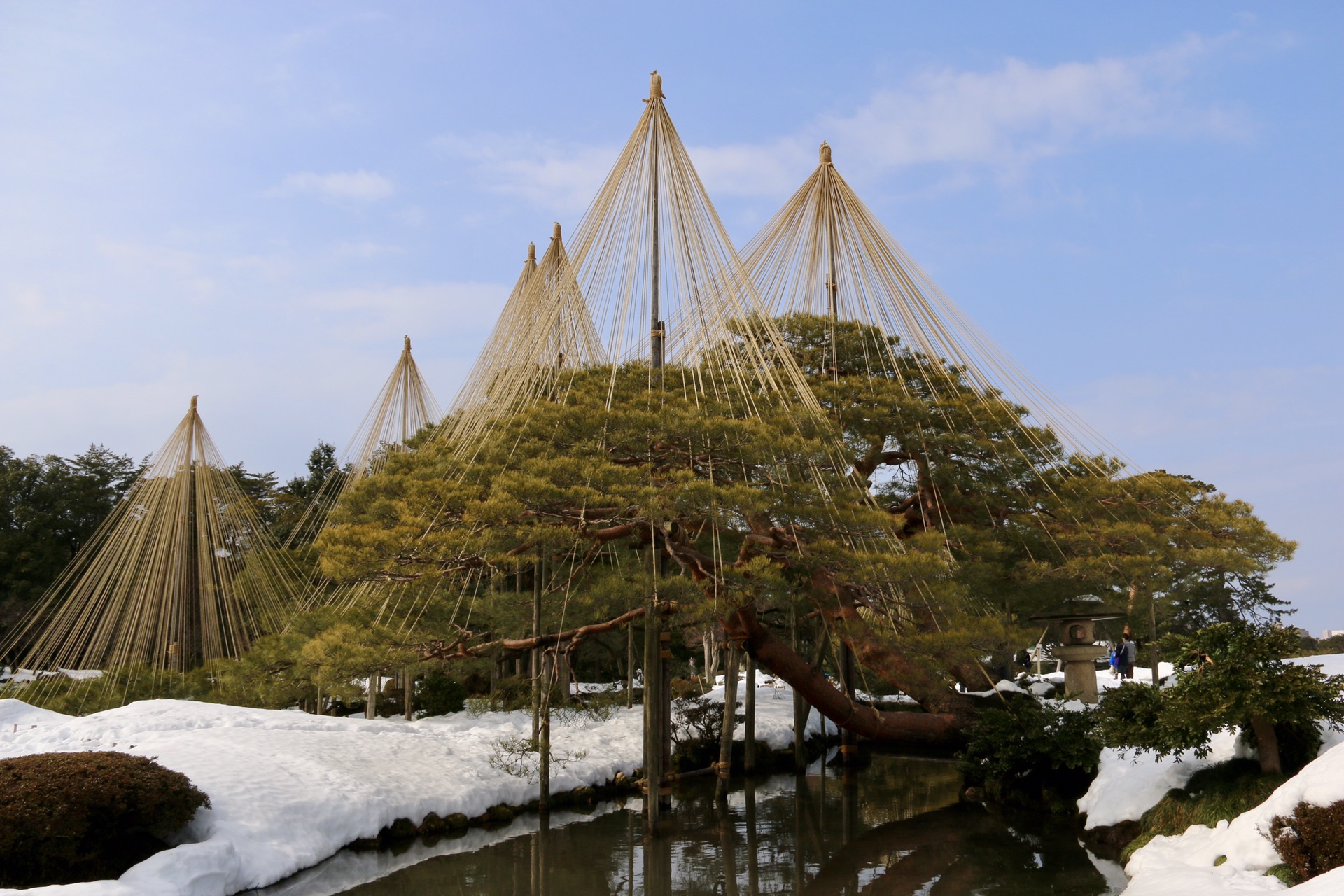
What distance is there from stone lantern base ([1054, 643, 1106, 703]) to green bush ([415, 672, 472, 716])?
1043cm

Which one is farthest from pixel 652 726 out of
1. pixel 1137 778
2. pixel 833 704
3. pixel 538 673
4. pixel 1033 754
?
pixel 1033 754

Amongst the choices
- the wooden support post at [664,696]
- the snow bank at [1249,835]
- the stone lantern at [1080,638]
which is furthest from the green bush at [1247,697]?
the stone lantern at [1080,638]

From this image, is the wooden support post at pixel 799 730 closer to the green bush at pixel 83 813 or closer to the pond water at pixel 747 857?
the pond water at pixel 747 857

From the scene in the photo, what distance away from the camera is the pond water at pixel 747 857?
8.55 meters

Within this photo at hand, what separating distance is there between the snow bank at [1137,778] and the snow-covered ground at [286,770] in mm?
6320

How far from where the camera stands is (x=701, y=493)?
28.6ft

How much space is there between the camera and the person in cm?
2105

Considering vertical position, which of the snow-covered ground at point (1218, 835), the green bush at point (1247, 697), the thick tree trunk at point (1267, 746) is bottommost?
the snow-covered ground at point (1218, 835)

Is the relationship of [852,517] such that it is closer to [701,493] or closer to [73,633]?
[701,493]

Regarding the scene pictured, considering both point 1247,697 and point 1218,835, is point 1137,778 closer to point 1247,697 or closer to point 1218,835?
point 1218,835

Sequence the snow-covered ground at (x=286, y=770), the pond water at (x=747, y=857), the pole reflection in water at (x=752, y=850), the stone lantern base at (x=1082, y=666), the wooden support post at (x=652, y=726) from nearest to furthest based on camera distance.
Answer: the snow-covered ground at (x=286, y=770), the pond water at (x=747, y=857), the pole reflection in water at (x=752, y=850), the wooden support post at (x=652, y=726), the stone lantern base at (x=1082, y=666)

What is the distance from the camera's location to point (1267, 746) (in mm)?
7891

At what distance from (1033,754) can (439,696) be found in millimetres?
10289

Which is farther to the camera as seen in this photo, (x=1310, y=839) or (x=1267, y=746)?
(x=1267, y=746)
